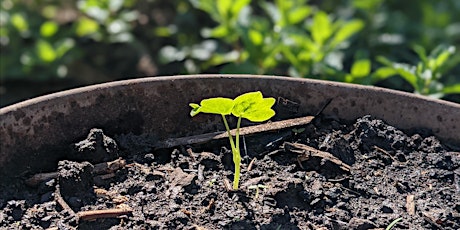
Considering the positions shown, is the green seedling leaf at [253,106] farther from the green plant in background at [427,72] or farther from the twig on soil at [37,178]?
the green plant in background at [427,72]

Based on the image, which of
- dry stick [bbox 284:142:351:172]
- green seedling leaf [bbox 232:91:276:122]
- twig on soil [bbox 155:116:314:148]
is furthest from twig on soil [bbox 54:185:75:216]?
dry stick [bbox 284:142:351:172]

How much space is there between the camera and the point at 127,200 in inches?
60.9

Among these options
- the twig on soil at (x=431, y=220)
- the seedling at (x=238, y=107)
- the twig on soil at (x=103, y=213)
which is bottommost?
the twig on soil at (x=103, y=213)

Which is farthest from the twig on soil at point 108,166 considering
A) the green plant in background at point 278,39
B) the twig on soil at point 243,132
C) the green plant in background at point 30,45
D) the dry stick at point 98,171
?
the green plant in background at point 30,45

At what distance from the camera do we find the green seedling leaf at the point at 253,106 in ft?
4.96

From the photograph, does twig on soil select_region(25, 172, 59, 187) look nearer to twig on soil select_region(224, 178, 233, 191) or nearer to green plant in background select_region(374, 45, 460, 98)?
twig on soil select_region(224, 178, 233, 191)

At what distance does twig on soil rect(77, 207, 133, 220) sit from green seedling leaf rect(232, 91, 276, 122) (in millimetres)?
305

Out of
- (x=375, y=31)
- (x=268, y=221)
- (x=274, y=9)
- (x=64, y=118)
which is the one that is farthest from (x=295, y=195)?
(x=375, y=31)

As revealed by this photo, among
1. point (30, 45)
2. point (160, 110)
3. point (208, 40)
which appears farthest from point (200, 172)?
point (30, 45)

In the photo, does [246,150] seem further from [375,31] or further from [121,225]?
[375,31]

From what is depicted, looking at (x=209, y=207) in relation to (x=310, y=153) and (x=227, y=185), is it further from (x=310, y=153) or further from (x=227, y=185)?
(x=310, y=153)

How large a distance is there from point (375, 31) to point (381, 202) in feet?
6.80

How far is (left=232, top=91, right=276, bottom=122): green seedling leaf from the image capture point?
1511 mm

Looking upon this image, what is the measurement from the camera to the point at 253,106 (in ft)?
5.04
